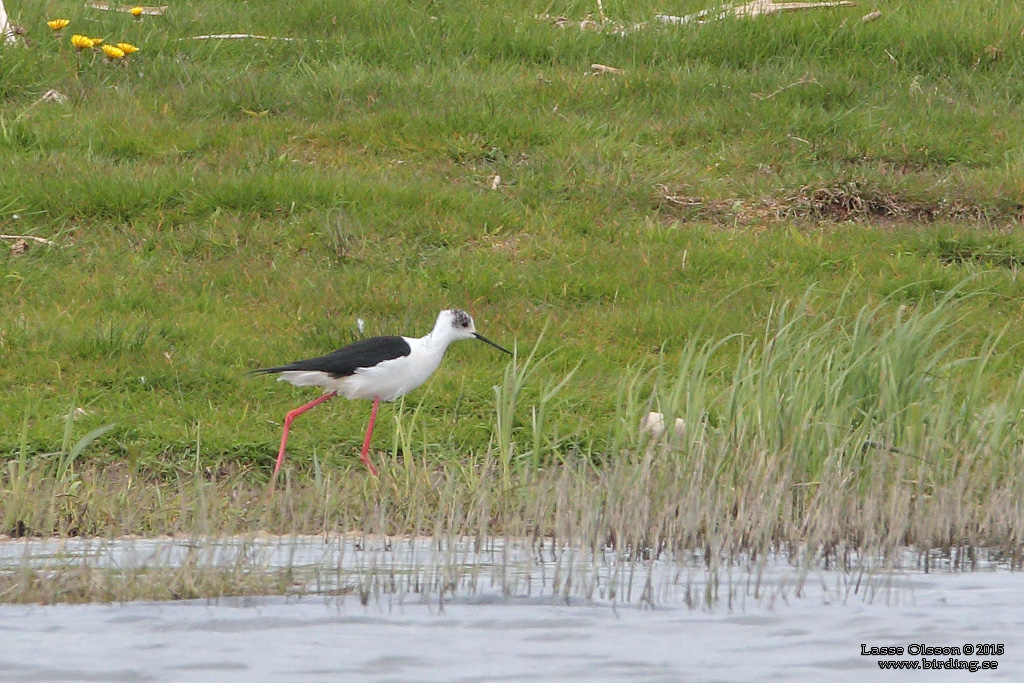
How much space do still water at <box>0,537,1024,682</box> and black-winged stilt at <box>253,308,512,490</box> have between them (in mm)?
1642

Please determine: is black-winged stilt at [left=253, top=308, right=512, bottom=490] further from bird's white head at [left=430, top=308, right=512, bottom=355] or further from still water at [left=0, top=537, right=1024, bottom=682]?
still water at [left=0, top=537, right=1024, bottom=682]

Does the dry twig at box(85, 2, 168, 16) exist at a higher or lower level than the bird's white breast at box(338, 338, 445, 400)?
higher

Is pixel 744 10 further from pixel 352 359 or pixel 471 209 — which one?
pixel 352 359

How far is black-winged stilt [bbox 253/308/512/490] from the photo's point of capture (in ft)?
24.4

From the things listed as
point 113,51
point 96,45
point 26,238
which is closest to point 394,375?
point 26,238

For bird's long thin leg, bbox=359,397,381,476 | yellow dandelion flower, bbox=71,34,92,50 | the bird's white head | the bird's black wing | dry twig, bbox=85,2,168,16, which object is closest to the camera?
bird's long thin leg, bbox=359,397,381,476

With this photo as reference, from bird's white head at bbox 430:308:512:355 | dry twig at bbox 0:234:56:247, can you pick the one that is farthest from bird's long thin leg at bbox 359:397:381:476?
dry twig at bbox 0:234:56:247

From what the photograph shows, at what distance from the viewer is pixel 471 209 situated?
10.8 metres

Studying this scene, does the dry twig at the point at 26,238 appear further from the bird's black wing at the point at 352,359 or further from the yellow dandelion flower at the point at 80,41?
the bird's black wing at the point at 352,359

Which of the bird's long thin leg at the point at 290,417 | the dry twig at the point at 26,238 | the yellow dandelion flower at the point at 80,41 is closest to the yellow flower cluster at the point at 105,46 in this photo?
the yellow dandelion flower at the point at 80,41

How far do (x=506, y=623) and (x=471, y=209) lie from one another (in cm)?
593

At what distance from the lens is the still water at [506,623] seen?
4789 millimetres

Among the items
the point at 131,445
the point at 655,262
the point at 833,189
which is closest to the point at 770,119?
the point at 833,189

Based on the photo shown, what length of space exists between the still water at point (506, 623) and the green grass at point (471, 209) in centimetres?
95
